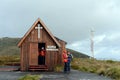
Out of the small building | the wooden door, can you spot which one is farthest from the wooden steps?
the wooden door

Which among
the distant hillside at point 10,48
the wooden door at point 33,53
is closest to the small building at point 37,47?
the wooden door at point 33,53

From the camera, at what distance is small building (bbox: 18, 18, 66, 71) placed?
4325 centimetres

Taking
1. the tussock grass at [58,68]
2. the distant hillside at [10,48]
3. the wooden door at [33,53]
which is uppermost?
the distant hillside at [10,48]

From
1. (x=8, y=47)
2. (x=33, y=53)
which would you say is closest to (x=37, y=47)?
(x=33, y=53)

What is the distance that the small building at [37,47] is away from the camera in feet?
142

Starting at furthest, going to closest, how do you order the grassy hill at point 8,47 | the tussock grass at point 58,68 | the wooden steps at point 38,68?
the grassy hill at point 8,47 → the wooden steps at point 38,68 → the tussock grass at point 58,68

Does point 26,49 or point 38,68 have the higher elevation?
point 26,49

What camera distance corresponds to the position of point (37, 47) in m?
43.4

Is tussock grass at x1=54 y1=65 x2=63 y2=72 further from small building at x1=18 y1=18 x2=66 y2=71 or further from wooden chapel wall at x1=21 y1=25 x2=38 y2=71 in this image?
wooden chapel wall at x1=21 y1=25 x2=38 y2=71

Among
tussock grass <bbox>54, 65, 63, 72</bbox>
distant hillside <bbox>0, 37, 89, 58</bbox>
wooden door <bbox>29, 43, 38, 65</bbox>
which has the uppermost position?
distant hillside <bbox>0, 37, 89, 58</bbox>

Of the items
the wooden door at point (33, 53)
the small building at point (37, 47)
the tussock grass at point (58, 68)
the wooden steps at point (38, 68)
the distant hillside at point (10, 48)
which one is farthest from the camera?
the distant hillside at point (10, 48)

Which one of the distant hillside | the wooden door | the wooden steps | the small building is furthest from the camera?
the distant hillside

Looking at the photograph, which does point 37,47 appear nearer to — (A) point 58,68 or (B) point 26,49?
(B) point 26,49

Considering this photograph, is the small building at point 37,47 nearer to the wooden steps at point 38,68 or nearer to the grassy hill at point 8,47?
the wooden steps at point 38,68
